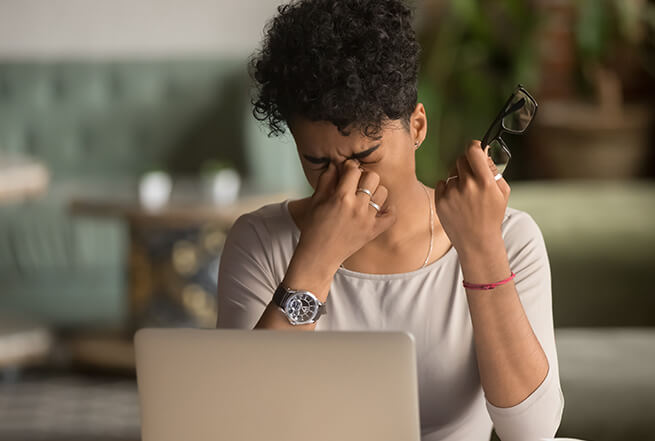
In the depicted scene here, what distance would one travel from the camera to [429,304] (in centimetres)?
129

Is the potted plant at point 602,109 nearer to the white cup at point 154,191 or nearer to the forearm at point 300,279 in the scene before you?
the white cup at point 154,191

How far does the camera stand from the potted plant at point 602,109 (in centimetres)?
435

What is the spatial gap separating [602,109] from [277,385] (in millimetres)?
3887

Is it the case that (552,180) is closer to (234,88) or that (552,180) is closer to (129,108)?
(234,88)

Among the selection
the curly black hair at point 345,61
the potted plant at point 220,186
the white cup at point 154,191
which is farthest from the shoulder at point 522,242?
the white cup at point 154,191

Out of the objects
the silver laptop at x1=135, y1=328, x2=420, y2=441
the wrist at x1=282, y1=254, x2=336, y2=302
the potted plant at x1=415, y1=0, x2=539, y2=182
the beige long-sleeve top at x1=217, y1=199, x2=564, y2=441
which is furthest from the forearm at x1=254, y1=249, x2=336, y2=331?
the potted plant at x1=415, y1=0, x2=539, y2=182

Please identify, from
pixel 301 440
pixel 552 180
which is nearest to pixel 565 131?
pixel 552 180

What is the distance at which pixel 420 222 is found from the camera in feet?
4.39

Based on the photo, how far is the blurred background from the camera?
3.36 meters

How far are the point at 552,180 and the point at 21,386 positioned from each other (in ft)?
9.09

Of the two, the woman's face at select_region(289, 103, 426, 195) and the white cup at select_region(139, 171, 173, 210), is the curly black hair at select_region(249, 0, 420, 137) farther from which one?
the white cup at select_region(139, 171, 173, 210)

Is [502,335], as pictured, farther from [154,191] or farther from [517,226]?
[154,191]

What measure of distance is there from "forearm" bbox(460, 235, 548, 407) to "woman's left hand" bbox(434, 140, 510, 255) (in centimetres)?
2

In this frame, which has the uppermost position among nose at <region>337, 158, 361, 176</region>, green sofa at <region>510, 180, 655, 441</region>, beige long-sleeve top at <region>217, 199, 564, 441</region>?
nose at <region>337, 158, 361, 176</region>
